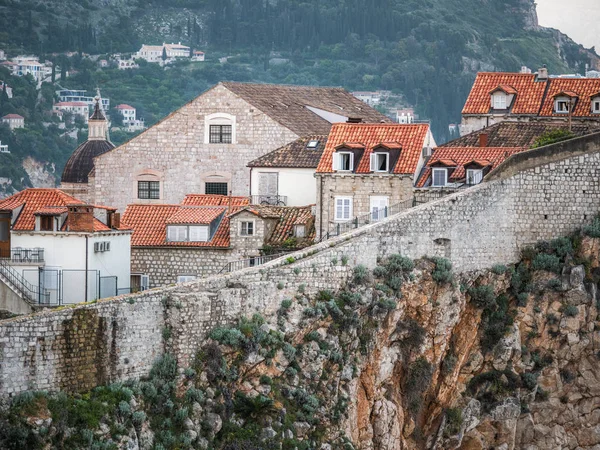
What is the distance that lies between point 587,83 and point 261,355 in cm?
3067

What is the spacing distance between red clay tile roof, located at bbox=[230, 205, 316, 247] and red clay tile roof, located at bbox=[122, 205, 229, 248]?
4.19 feet

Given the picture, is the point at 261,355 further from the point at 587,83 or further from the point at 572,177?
the point at 587,83

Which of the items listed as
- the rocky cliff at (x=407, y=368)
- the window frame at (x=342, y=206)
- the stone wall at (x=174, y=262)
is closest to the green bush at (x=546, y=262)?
the rocky cliff at (x=407, y=368)

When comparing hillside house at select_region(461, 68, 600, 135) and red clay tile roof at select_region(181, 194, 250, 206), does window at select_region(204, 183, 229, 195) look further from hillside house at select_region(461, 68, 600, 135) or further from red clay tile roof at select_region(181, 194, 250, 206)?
hillside house at select_region(461, 68, 600, 135)

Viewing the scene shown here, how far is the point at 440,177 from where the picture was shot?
79.8 metres

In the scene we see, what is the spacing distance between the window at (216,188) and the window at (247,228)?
11675mm

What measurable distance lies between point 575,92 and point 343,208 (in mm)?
19105

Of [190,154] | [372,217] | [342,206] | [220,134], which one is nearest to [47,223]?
[342,206]

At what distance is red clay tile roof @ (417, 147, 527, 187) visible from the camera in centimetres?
7962

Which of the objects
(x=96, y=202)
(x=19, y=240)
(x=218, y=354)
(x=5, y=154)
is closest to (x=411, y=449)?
(x=218, y=354)

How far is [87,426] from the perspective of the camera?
208 ft

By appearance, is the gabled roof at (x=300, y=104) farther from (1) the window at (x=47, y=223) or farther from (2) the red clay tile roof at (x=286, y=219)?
(1) the window at (x=47, y=223)

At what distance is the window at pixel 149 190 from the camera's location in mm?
92625

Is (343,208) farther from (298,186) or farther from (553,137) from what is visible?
(553,137)
